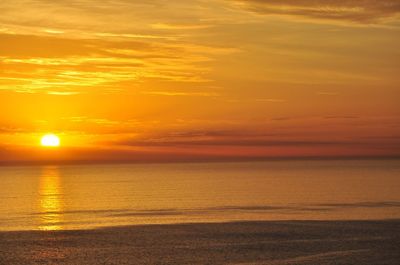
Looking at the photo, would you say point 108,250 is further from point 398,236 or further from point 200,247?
point 398,236

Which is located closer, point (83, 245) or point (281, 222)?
point (83, 245)

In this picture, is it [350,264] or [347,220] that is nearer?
[350,264]

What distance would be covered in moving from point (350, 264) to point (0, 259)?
25155 mm

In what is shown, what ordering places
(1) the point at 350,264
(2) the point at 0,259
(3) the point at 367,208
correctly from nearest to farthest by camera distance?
(1) the point at 350,264 < (2) the point at 0,259 < (3) the point at 367,208

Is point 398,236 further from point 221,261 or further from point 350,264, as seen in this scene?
point 221,261

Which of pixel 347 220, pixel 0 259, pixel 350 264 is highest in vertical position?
pixel 347 220

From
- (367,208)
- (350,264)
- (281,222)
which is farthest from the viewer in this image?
(367,208)

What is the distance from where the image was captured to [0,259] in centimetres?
4928

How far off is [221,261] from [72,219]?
131ft

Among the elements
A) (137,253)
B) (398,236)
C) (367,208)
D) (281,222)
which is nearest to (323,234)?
(398,236)

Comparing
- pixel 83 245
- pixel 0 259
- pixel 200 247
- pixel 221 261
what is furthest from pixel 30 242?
pixel 221 261

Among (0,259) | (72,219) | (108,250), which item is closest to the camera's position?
(0,259)

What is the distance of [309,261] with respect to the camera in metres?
46.9

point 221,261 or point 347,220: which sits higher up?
point 347,220
